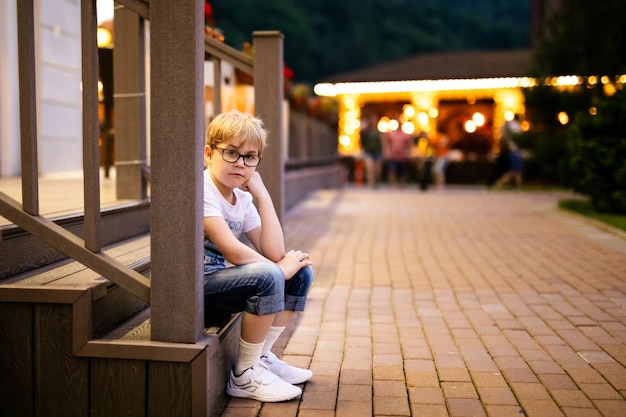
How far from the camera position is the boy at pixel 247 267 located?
2.98 meters

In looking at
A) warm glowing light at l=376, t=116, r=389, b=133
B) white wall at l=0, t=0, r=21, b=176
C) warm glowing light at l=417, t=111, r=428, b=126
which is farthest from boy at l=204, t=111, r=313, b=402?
warm glowing light at l=376, t=116, r=389, b=133

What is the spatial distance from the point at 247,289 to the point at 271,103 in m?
2.30

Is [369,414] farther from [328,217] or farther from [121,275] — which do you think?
[328,217]

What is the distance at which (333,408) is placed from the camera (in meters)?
2.99

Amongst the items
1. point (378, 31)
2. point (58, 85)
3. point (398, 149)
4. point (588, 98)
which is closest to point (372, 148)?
point (398, 149)

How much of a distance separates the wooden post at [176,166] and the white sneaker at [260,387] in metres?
0.47

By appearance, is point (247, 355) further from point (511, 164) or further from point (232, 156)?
point (511, 164)

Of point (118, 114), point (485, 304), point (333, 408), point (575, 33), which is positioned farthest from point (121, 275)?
point (575, 33)

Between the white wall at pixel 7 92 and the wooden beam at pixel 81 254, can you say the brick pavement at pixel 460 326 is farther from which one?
the white wall at pixel 7 92

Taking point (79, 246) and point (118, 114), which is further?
point (118, 114)

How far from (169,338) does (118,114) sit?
281 centimetres

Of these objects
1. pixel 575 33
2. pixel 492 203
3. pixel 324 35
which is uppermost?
pixel 324 35

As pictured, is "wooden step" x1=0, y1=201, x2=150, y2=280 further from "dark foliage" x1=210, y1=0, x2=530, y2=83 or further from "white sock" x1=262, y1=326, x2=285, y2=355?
"dark foliage" x1=210, y1=0, x2=530, y2=83

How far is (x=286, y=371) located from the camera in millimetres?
3293
